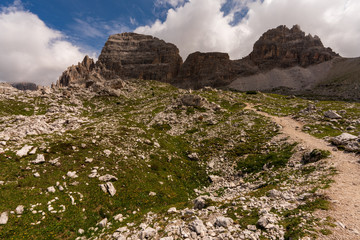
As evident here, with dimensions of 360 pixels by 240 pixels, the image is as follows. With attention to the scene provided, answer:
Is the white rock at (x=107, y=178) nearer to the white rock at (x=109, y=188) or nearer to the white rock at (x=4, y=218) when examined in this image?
the white rock at (x=109, y=188)

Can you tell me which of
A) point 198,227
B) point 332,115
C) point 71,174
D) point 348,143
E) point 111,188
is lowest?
point 348,143

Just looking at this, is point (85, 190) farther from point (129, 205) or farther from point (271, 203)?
point (271, 203)

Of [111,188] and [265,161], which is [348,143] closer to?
[265,161]

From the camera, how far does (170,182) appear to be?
2080 centimetres

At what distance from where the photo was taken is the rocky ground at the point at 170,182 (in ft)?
32.8

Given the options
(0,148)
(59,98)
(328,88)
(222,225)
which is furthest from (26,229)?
(328,88)

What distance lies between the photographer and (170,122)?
44594 millimetres

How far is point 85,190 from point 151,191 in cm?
698

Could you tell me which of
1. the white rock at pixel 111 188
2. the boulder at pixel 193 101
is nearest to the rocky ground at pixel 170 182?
the white rock at pixel 111 188

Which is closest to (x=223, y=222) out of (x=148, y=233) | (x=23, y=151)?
(x=148, y=233)

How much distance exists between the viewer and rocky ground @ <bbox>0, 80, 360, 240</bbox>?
32.8 feet

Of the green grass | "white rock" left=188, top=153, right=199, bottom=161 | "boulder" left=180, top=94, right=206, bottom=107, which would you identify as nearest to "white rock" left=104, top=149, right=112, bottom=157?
"white rock" left=188, top=153, right=199, bottom=161

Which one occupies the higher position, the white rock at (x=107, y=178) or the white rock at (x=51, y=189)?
the white rock at (x=51, y=189)

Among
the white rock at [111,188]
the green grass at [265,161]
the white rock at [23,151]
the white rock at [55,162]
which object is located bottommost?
the green grass at [265,161]
